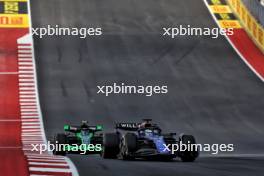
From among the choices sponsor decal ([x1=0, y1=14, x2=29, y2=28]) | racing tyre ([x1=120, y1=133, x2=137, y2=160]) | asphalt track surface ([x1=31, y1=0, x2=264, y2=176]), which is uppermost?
sponsor decal ([x1=0, y1=14, x2=29, y2=28])

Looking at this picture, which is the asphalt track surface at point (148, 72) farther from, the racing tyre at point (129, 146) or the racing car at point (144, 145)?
the racing tyre at point (129, 146)

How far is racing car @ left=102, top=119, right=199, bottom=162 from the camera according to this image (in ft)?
61.6

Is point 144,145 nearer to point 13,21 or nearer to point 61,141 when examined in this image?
point 61,141

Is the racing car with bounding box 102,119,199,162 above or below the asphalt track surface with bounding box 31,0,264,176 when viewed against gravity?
below

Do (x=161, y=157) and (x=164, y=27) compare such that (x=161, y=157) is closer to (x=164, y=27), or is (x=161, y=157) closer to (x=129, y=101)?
(x=129, y=101)

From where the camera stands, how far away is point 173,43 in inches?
1676

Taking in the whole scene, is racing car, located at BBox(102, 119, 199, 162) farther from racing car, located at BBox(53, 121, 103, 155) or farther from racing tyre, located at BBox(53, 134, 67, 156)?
racing tyre, located at BBox(53, 134, 67, 156)

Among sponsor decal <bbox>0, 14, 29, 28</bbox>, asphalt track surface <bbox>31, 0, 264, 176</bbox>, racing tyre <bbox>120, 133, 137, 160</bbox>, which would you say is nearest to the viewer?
racing tyre <bbox>120, 133, 137, 160</bbox>

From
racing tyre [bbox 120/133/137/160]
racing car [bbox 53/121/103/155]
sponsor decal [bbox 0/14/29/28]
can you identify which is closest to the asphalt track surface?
sponsor decal [bbox 0/14/29/28]

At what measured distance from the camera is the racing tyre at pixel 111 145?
19.1m

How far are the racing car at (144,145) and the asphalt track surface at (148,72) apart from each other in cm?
546

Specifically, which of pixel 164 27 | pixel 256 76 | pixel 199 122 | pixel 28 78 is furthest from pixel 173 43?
pixel 199 122

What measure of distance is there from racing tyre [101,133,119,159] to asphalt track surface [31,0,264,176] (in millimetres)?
6431

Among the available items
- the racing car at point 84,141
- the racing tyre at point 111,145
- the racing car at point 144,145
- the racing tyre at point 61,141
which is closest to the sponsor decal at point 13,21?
the racing car at point 84,141
